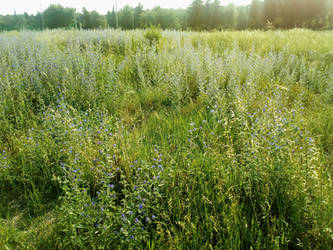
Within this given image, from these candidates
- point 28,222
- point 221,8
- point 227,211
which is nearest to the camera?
point 227,211

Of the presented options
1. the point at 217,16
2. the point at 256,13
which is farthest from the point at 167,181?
the point at 217,16

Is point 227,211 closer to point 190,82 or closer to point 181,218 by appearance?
point 181,218

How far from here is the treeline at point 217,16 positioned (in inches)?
1298

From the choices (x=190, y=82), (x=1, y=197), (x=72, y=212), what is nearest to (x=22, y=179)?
(x=1, y=197)

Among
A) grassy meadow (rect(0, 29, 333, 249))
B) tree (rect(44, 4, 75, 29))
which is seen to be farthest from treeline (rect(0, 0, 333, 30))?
grassy meadow (rect(0, 29, 333, 249))

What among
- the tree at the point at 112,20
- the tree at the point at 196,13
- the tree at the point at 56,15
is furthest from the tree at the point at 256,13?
the tree at the point at 56,15

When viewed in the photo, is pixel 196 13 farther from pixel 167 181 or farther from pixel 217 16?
pixel 167 181

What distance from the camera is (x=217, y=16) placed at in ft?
154

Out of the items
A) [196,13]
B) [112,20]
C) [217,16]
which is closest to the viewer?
[196,13]

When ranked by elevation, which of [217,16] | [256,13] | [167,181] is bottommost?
[167,181]

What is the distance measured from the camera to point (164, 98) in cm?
413

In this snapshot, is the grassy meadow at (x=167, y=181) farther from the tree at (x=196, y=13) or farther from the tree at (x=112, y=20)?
the tree at (x=112, y=20)

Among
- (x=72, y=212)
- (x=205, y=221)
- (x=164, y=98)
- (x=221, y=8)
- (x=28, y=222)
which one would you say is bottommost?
(x=28, y=222)

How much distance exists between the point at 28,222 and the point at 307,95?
13.7 ft
